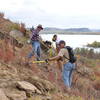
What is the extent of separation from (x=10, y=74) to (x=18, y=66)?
158 centimetres

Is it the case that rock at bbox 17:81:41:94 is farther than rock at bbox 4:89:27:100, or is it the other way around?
rock at bbox 17:81:41:94

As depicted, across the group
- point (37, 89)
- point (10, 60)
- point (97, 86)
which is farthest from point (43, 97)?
point (97, 86)

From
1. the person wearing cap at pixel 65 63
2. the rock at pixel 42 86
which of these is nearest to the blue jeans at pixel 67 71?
the person wearing cap at pixel 65 63

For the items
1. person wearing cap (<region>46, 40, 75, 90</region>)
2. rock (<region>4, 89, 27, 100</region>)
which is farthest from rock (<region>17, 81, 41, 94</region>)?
person wearing cap (<region>46, 40, 75, 90</region>)

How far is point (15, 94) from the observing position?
6629 mm

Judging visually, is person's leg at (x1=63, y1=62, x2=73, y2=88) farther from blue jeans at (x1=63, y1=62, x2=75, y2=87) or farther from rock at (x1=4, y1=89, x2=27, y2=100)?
rock at (x1=4, y1=89, x2=27, y2=100)

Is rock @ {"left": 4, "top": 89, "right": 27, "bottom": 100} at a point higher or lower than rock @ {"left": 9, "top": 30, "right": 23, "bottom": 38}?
lower

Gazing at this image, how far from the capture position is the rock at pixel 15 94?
6.44 m

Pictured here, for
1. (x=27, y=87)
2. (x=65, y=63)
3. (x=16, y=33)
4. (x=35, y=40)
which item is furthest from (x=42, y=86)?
(x=16, y=33)

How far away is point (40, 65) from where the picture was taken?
13.0m

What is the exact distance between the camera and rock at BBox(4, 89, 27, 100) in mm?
6442

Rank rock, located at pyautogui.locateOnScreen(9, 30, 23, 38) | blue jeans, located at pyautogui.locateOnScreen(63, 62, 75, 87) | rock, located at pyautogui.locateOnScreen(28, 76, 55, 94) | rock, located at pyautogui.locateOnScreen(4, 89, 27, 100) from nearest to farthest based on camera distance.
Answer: rock, located at pyautogui.locateOnScreen(4, 89, 27, 100) < rock, located at pyautogui.locateOnScreen(28, 76, 55, 94) < blue jeans, located at pyautogui.locateOnScreen(63, 62, 75, 87) < rock, located at pyautogui.locateOnScreen(9, 30, 23, 38)

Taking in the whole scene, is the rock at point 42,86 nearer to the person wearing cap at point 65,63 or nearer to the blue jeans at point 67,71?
the person wearing cap at point 65,63

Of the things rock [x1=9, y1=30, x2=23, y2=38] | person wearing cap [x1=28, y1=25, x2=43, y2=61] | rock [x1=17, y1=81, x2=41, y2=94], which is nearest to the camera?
rock [x1=17, y1=81, x2=41, y2=94]
